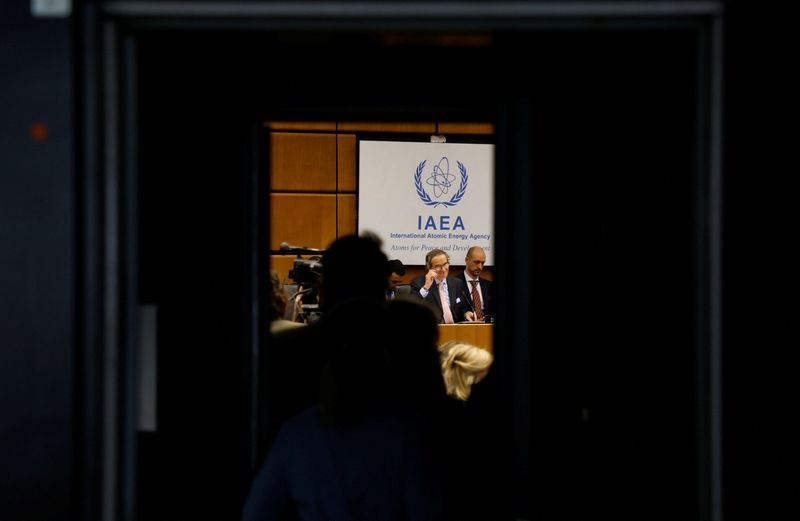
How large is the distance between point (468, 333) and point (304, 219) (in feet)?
Result: 6.72

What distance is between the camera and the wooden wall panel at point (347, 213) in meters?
6.47

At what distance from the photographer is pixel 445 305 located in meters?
5.59

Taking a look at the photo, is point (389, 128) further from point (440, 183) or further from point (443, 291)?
point (443, 291)

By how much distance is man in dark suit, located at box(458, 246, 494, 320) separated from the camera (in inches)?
223

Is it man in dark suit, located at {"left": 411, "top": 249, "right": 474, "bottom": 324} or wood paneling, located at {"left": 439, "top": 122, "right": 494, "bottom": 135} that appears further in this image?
wood paneling, located at {"left": 439, "top": 122, "right": 494, "bottom": 135}

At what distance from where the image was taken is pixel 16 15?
123cm

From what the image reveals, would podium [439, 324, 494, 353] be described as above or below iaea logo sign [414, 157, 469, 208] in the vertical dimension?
below

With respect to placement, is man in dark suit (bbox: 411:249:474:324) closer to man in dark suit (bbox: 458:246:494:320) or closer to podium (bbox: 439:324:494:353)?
man in dark suit (bbox: 458:246:494:320)

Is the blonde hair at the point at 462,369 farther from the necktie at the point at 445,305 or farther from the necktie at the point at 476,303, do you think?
the necktie at the point at 476,303

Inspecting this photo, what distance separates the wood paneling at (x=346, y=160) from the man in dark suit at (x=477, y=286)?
1.46 m

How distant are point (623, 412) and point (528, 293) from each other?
13.5 inches

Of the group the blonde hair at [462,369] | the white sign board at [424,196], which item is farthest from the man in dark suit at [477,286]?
the blonde hair at [462,369]

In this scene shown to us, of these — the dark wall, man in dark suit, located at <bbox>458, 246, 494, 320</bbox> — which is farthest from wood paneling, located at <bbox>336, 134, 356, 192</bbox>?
the dark wall

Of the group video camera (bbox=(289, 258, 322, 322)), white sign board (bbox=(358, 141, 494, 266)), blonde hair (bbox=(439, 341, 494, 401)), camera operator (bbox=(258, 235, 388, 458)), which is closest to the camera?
camera operator (bbox=(258, 235, 388, 458))
